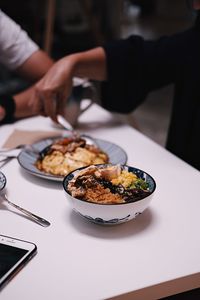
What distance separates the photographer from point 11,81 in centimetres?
246

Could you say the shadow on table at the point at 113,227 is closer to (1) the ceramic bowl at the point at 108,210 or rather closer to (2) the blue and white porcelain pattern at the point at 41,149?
(1) the ceramic bowl at the point at 108,210

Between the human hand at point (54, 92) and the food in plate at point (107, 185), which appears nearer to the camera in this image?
the food in plate at point (107, 185)

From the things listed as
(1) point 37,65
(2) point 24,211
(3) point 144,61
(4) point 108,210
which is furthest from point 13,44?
(4) point 108,210

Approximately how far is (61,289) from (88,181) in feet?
0.66

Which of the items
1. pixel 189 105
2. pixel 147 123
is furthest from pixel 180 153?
pixel 147 123

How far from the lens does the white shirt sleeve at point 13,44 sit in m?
1.43

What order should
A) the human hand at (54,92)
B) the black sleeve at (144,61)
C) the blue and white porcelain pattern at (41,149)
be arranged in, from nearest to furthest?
1. the blue and white porcelain pattern at (41,149)
2. the human hand at (54,92)
3. the black sleeve at (144,61)

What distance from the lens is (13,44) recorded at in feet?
4.70

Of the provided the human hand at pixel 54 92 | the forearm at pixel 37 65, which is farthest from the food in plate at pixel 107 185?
the forearm at pixel 37 65

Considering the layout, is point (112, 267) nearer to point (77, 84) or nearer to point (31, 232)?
point (31, 232)

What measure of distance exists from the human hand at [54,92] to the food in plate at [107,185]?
0.43 metres

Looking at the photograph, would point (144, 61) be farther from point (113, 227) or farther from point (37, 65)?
point (113, 227)

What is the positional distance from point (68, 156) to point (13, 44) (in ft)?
2.29

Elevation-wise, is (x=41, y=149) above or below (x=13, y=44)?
below
